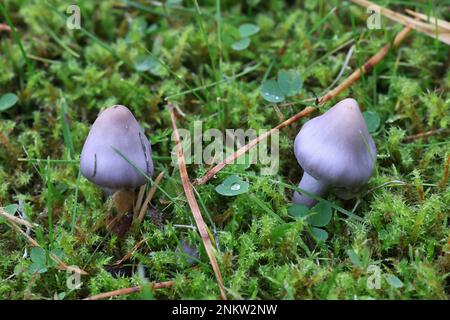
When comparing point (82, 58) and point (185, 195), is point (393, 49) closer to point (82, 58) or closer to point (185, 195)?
point (185, 195)

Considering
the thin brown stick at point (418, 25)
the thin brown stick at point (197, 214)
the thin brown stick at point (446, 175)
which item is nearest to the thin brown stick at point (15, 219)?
the thin brown stick at point (197, 214)

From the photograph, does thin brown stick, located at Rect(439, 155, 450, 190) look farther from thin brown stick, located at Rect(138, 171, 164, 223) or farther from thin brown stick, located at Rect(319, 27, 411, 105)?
thin brown stick, located at Rect(138, 171, 164, 223)

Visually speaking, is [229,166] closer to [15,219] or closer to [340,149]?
[340,149]

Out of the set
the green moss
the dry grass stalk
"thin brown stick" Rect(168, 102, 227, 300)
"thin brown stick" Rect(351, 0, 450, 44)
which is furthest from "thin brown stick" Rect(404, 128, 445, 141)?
the dry grass stalk

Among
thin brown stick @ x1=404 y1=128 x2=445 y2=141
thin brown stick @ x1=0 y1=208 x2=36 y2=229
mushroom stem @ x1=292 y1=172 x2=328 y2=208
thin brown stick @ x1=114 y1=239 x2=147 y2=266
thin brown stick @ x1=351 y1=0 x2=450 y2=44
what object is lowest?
→ thin brown stick @ x1=114 y1=239 x2=147 y2=266

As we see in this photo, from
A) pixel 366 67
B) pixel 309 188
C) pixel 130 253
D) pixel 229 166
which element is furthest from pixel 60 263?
pixel 366 67

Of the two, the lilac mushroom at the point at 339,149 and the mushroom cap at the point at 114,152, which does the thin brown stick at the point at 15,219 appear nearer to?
the mushroom cap at the point at 114,152
